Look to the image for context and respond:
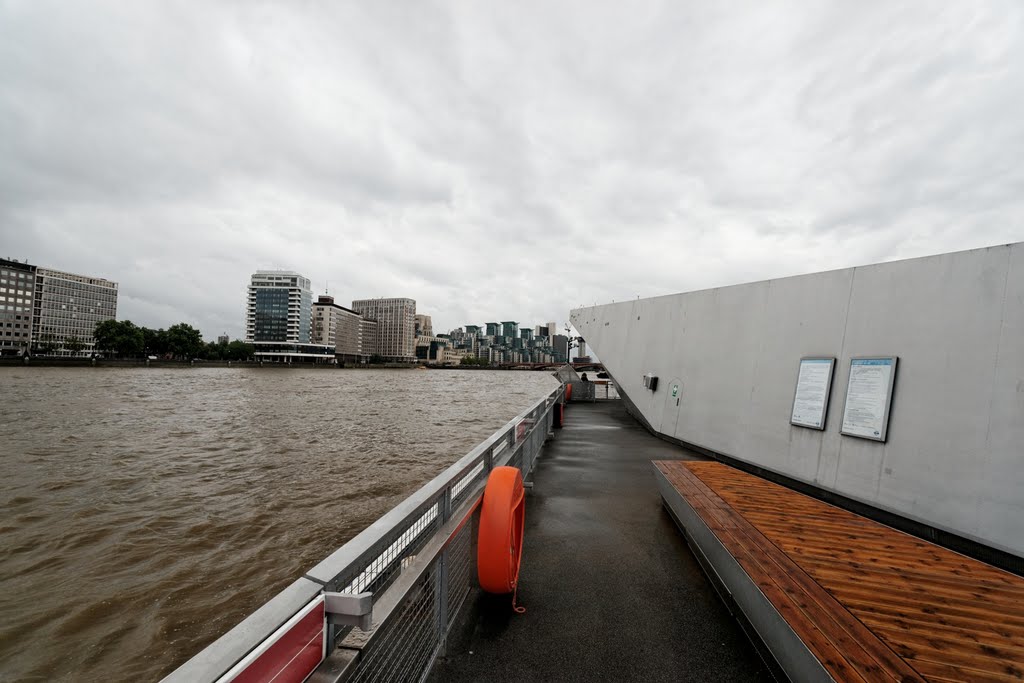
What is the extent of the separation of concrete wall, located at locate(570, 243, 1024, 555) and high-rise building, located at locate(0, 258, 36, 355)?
530ft

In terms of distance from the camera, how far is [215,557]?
7.63m

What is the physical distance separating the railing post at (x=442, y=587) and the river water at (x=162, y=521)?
3970 mm

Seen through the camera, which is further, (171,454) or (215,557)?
(171,454)

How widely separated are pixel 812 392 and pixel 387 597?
7022 mm

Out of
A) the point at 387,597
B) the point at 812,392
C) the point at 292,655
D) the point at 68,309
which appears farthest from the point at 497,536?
the point at 68,309

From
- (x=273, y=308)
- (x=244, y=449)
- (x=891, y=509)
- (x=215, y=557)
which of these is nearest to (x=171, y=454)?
(x=244, y=449)

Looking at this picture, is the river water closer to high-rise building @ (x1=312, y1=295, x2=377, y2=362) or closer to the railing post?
the railing post

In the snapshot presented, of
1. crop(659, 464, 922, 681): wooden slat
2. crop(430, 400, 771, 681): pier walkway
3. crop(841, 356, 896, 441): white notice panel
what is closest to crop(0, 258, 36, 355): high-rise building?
crop(430, 400, 771, 681): pier walkway

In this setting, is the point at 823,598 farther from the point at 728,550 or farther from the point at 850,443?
the point at 850,443

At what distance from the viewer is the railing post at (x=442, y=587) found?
295 cm

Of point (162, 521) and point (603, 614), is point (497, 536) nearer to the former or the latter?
point (603, 614)

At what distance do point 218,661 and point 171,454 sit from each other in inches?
717

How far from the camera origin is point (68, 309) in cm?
14012

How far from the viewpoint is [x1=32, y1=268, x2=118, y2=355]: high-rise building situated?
128 metres
